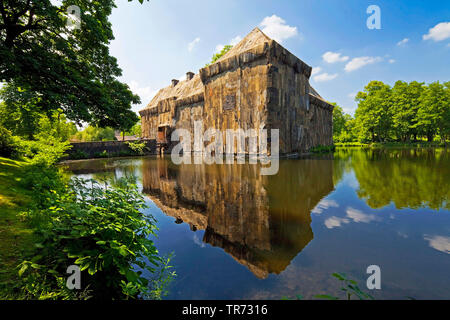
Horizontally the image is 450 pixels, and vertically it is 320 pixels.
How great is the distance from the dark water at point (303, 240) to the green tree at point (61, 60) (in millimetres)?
4755

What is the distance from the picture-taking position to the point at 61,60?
6891 mm

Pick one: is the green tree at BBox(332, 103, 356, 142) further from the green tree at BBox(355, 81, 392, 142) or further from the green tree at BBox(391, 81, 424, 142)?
the green tree at BBox(391, 81, 424, 142)

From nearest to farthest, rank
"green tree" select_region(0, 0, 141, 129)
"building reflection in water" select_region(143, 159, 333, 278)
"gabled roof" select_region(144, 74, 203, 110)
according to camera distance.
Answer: "building reflection in water" select_region(143, 159, 333, 278) < "green tree" select_region(0, 0, 141, 129) < "gabled roof" select_region(144, 74, 203, 110)

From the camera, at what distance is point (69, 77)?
6.71m

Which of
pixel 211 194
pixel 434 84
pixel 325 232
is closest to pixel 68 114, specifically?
pixel 211 194

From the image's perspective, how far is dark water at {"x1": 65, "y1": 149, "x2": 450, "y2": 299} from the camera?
1980 millimetres

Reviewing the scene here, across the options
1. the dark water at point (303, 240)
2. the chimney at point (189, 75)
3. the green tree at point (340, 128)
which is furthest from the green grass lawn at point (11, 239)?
the green tree at point (340, 128)

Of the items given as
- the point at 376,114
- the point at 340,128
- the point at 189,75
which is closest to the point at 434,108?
the point at 376,114

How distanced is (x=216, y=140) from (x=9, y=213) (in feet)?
49.0

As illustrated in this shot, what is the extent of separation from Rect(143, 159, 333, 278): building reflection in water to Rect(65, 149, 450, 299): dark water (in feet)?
0.06

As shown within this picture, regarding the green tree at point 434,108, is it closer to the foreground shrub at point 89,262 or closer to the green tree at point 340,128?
the green tree at point 340,128

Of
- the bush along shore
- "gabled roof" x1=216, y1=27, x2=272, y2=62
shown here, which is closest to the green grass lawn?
the bush along shore

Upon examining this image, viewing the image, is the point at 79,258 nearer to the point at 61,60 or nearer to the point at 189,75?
the point at 61,60

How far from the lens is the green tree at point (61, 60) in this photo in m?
6.08
